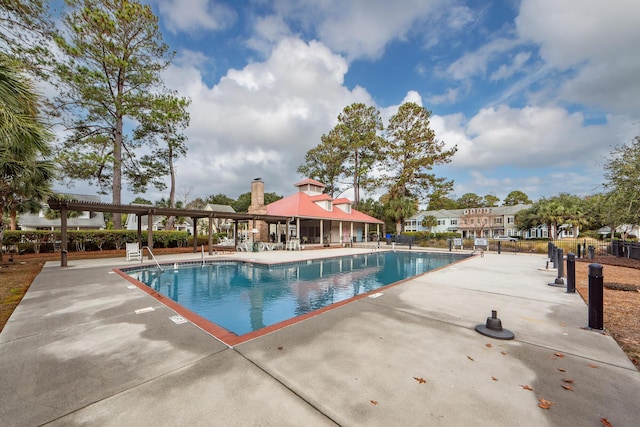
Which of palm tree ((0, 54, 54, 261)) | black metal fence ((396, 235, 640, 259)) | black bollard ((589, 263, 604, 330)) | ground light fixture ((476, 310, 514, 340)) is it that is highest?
palm tree ((0, 54, 54, 261))

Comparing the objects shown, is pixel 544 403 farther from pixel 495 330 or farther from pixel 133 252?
pixel 133 252

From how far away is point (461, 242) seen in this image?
20062mm

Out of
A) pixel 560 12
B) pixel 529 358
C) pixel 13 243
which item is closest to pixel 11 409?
pixel 529 358

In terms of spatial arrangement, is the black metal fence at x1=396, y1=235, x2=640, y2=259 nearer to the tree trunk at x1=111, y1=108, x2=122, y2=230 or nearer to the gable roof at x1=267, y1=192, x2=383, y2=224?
the gable roof at x1=267, y1=192, x2=383, y2=224

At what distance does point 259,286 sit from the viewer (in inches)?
344

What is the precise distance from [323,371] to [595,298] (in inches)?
174

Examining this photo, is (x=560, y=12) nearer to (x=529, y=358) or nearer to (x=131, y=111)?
(x=529, y=358)

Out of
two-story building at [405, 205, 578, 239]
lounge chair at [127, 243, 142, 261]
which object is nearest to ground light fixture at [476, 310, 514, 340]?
lounge chair at [127, 243, 142, 261]

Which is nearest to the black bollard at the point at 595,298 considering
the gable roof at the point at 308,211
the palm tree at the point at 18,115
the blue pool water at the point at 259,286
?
the blue pool water at the point at 259,286

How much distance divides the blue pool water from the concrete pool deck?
1.88m

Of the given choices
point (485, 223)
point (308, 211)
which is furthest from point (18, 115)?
point (485, 223)

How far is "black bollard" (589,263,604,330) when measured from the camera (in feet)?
12.2

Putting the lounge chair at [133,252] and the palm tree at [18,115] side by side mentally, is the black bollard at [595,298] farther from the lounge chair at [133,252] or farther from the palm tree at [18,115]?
the lounge chair at [133,252]

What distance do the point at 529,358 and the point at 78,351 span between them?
18.3ft
